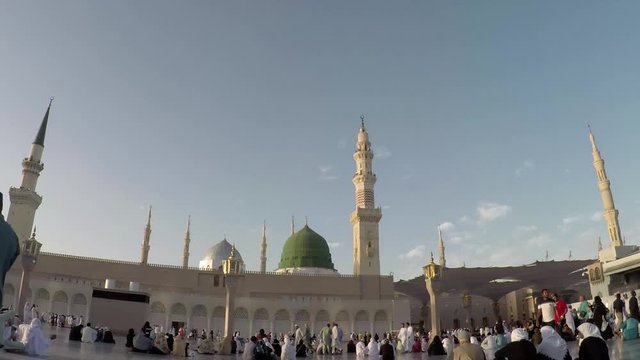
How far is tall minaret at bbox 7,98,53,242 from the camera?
119 feet

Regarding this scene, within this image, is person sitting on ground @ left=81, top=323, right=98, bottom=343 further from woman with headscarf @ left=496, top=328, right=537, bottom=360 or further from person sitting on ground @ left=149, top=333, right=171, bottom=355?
woman with headscarf @ left=496, top=328, right=537, bottom=360

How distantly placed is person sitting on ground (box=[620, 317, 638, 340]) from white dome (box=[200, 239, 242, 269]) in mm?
41656

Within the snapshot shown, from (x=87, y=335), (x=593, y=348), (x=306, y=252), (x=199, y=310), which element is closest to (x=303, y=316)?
(x=199, y=310)

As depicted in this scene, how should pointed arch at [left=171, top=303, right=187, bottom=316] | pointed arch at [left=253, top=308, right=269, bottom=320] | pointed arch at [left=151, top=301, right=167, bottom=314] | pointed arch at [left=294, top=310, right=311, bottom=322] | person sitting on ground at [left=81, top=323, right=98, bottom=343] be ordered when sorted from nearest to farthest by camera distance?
person sitting on ground at [left=81, top=323, right=98, bottom=343] < pointed arch at [left=151, top=301, right=167, bottom=314] < pointed arch at [left=171, top=303, right=187, bottom=316] < pointed arch at [left=253, top=308, right=269, bottom=320] < pointed arch at [left=294, top=310, right=311, bottom=322]

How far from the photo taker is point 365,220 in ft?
147

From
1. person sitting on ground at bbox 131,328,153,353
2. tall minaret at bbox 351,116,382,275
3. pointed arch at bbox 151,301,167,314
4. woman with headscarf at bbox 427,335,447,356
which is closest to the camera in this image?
person sitting on ground at bbox 131,328,153,353

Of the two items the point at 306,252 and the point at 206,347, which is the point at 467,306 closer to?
the point at 306,252

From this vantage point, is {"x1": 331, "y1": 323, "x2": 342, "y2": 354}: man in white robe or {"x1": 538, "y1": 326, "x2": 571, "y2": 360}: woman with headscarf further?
{"x1": 331, "y1": 323, "x2": 342, "y2": 354}: man in white robe

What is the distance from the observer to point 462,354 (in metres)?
5.67

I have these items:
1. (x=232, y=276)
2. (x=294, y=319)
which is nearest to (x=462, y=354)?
(x=232, y=276)

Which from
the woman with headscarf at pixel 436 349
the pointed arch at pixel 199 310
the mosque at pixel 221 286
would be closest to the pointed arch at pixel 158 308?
the mosque at pixel 221 286

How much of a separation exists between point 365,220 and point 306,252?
25.6ft

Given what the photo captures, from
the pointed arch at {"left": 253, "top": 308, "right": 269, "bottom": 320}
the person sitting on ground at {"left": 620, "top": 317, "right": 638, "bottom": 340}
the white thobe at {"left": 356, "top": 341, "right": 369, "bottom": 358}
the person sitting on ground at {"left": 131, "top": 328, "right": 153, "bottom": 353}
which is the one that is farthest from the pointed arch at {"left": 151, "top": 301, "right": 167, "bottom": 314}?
the person sitting on ground at {"left": 620, "top": 317, "right": 638, "bottom": 340}

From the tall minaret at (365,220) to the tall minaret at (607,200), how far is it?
18.0 meters
